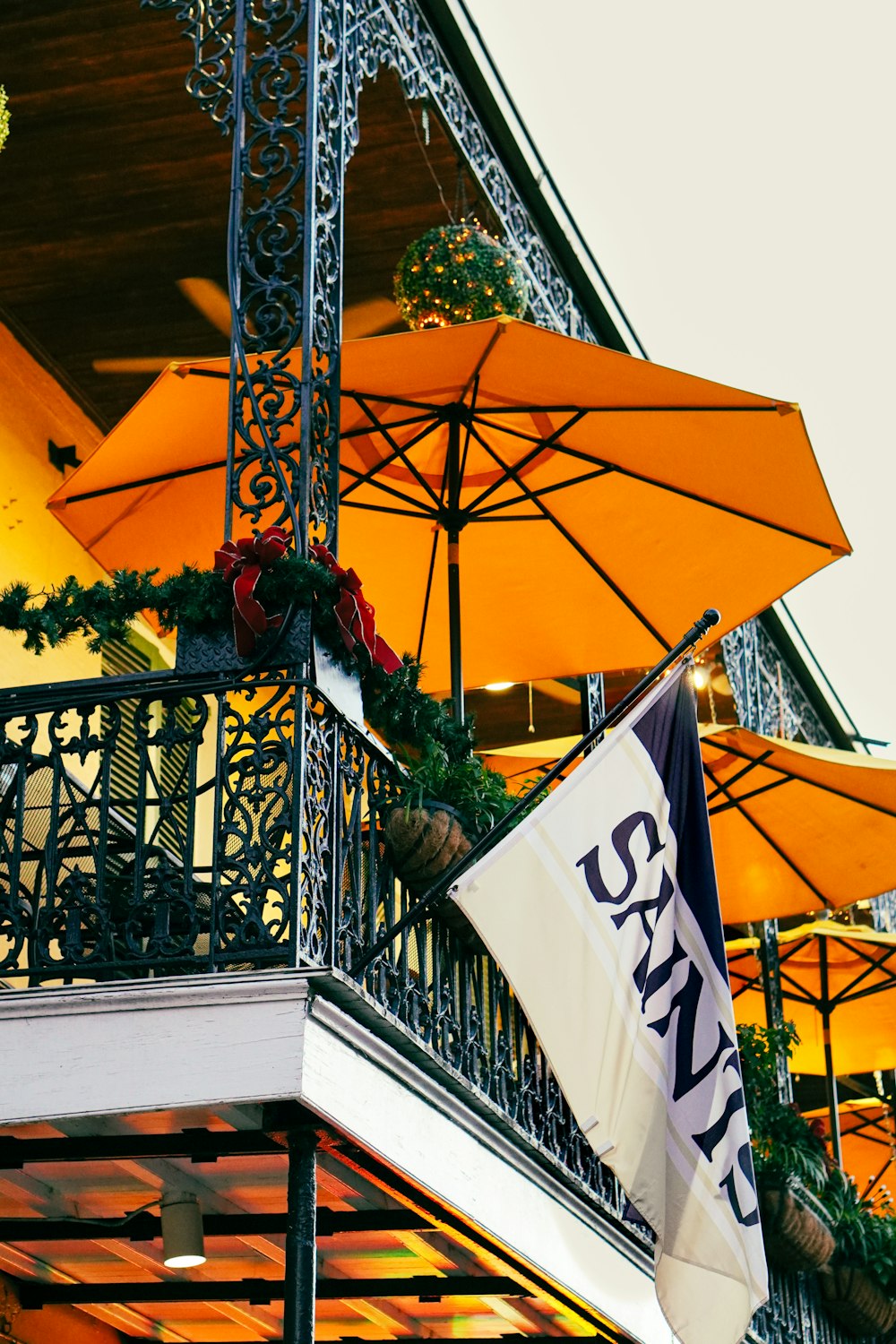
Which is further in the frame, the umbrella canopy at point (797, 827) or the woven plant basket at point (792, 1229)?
the umbrella canopy at point (797, 827)

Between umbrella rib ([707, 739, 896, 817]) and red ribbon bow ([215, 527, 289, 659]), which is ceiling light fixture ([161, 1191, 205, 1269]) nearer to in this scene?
red ribbon bow ([215, 527, 289, 659])

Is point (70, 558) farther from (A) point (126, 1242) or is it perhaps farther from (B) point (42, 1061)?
(B) point (42, 1061)

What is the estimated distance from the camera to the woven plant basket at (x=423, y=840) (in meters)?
5.86

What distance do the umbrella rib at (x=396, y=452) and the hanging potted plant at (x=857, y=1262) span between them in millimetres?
5483

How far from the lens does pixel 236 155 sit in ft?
21.9

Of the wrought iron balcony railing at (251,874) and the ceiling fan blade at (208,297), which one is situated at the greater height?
the ceiling fan blade at (208,297)

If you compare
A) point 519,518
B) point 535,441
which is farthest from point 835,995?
point 535,441

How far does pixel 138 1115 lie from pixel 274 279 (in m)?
2.95

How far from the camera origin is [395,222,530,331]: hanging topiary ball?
8.12 metres

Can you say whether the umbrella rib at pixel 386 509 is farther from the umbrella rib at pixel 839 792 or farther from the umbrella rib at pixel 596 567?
the umbrella rib at pixel 839 792

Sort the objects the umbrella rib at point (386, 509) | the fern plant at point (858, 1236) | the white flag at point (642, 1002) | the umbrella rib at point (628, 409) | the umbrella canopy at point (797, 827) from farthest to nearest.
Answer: the fern plant at point (858, 1236)
the umbrella canopy at point (797, 827)
the umbrella rib at point (386, 509)
the umbrella rib at point (628, 409)
the white flag at point (642, 1002)

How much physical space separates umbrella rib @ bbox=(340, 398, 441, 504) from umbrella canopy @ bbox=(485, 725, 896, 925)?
236 centimetres

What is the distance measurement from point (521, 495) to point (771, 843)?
3413mm

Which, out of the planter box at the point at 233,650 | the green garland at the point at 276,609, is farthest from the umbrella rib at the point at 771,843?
the planter box at the point at 233,650
